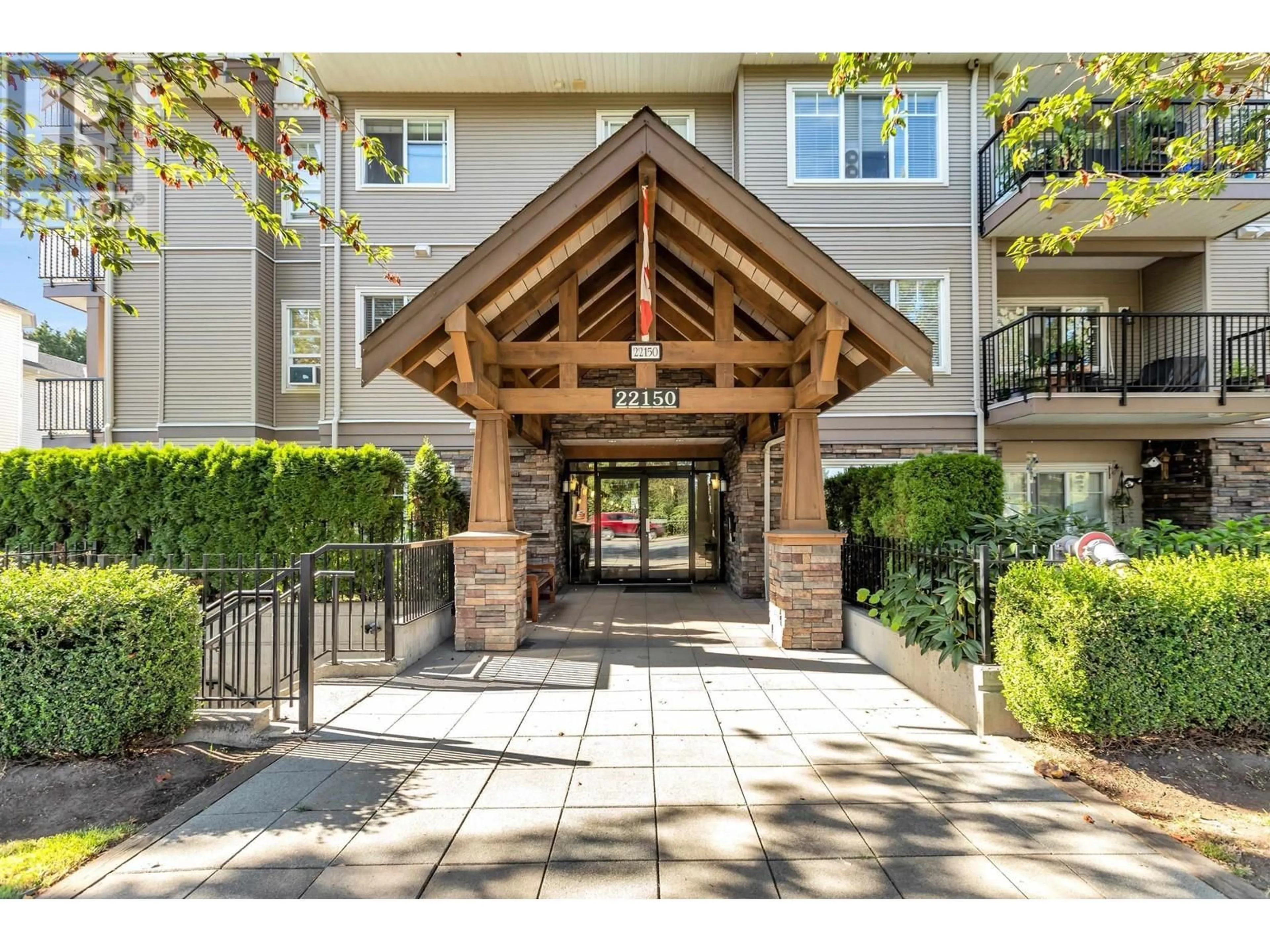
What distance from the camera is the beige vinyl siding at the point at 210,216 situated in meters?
11.4

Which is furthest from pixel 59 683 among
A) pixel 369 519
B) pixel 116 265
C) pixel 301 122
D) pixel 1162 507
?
pixel 1162 507

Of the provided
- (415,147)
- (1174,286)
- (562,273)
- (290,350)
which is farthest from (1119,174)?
(290,350)

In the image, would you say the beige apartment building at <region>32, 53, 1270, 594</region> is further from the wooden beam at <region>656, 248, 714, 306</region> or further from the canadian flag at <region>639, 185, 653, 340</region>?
the canadian flag at <region>639, 185, 653, 340</region>

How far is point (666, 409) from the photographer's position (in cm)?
636

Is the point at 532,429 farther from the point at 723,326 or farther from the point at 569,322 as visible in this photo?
the point at 723,326

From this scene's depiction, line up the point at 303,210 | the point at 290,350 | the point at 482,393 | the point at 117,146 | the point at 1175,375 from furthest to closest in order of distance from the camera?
the point at 290,350 → the point at 303,210 → the point at 1175,375 → the point at 482,393 → the point at 117,146

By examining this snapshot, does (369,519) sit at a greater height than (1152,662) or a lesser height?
greater

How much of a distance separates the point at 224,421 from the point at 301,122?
6131 millimetres

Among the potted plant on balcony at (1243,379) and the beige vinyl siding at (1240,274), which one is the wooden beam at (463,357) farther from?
the beige vinyl siding at (1240,274)

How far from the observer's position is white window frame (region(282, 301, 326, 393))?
11.8 metres

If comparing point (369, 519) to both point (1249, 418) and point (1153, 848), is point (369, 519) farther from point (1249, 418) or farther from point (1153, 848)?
point (1249, 418)

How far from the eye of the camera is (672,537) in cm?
1239

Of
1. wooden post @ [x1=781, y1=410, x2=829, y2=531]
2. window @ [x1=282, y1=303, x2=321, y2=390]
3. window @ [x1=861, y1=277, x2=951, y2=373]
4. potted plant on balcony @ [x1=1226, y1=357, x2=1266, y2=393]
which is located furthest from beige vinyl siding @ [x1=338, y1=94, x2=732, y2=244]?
potted plant on balcony @ [x1=1226, y1=357, x2=1266, y2=393]

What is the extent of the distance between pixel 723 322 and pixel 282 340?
9.76 m
